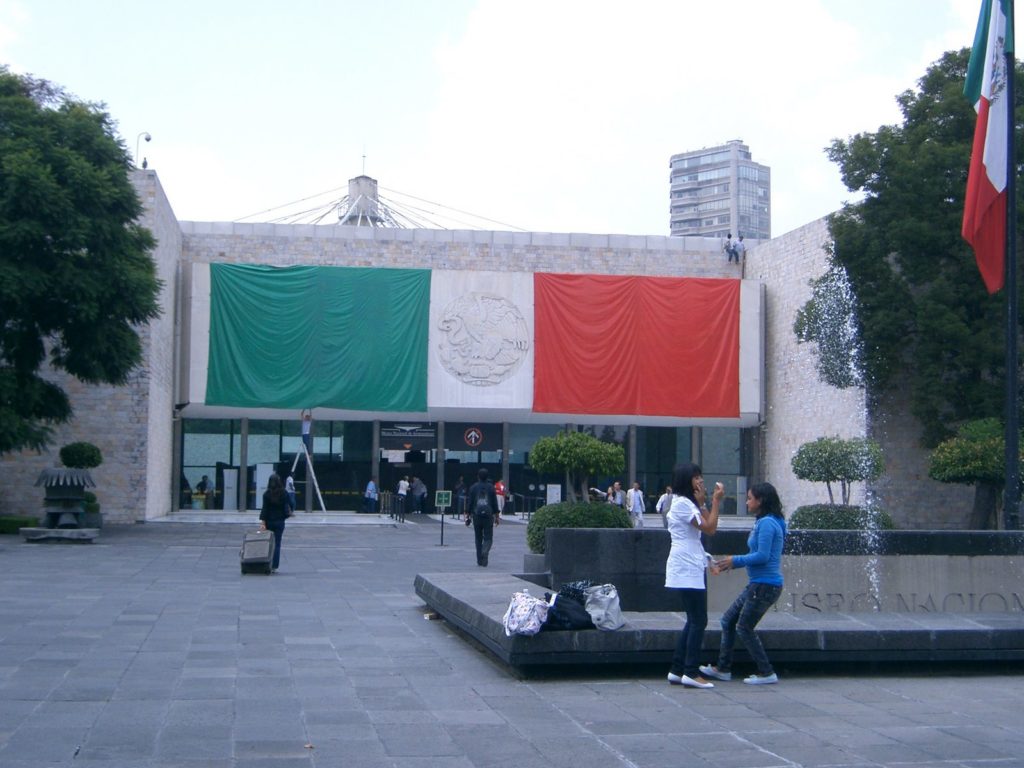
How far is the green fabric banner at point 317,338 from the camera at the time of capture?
40.4 metres

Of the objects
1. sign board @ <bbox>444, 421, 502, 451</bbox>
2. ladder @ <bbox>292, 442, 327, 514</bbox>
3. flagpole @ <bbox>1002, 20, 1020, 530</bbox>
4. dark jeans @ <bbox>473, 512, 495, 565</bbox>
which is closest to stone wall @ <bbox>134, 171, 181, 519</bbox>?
ladder @ <bbox>292, 442, 327, 514</bbox>

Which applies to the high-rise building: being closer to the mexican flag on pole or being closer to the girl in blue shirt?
the mexican flag on pole

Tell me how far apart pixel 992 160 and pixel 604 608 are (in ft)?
26.4

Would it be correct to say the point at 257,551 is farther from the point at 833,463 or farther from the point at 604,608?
the point at 833,463

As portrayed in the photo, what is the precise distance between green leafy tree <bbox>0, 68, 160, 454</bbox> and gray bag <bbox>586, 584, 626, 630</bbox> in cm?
2069

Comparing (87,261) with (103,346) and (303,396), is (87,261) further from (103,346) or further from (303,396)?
(303,396)

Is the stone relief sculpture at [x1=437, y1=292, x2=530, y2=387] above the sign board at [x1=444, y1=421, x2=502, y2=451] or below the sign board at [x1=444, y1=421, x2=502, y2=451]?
above

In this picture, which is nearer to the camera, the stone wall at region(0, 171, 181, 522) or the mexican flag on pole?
the mexican flag on pole

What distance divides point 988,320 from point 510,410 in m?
16.0

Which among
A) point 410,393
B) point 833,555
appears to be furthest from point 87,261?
point 833,555

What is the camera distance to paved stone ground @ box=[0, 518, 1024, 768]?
6.66 m

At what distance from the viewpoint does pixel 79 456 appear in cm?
2925

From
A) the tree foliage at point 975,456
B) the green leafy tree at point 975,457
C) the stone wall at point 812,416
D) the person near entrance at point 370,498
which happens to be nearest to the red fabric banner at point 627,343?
the stone wall at point 812,416

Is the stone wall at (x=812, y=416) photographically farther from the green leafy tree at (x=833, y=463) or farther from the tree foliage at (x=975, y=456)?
the green leafy tree at (x=833, y=463)
